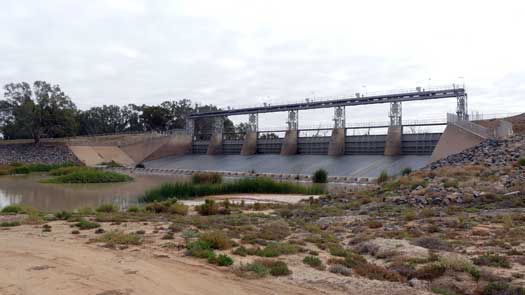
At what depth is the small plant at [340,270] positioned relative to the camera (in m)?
7.07

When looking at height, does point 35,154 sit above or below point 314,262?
above

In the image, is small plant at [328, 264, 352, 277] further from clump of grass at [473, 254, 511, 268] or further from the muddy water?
the muddy water

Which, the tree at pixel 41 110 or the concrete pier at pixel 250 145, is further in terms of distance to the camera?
the tree at pixel 41 110

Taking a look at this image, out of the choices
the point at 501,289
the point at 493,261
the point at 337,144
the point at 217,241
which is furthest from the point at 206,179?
the point at 501,289

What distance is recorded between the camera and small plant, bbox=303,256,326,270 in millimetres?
7530

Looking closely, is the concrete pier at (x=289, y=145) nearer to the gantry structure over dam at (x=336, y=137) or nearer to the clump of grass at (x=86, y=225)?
the gantry structure over dam at (x=336, y=137)

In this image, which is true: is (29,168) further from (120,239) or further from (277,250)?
(277,250)

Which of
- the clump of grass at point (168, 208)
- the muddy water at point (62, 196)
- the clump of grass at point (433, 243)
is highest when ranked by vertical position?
the clump of grass at point (433, 243)

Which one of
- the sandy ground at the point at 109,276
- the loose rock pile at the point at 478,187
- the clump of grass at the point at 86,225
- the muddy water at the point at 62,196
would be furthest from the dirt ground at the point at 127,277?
the muddy water at the point at 62,196

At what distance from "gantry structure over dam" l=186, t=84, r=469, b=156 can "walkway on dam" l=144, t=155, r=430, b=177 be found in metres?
1.68

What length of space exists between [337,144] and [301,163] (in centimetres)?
466

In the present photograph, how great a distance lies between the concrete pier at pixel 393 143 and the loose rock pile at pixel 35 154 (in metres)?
39.4

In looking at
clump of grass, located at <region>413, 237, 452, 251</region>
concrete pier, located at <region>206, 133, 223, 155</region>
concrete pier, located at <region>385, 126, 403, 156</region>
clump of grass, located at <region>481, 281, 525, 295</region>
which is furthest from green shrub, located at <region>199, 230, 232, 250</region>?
concrete pier, located at <region>206, 133, 223, 155</region>

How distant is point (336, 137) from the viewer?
1902 inches
